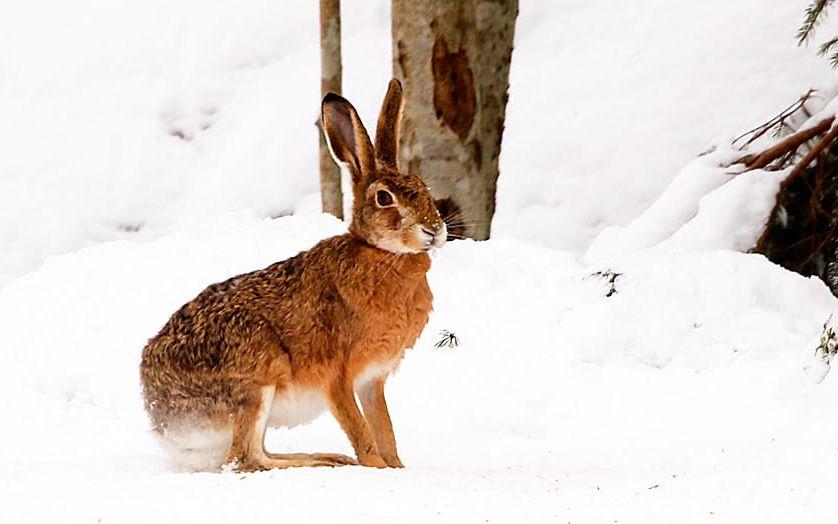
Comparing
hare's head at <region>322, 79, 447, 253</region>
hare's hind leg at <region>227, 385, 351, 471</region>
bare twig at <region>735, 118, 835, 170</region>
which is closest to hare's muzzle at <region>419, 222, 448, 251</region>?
hare's head at <region>322, 79, 447, 253</region>

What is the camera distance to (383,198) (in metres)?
3.75

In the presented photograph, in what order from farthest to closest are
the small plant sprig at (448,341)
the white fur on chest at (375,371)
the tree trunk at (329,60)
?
1. the tree trunk at (329,60)
2. the small plant sprig at (448,341)
3. the white fur on chest at (375,371)

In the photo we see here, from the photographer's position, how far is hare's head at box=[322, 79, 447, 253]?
3693 millimetres

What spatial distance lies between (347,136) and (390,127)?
18cm

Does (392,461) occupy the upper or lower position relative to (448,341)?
lower

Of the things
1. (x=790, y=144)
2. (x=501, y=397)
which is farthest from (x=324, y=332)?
(x=790, y=144)

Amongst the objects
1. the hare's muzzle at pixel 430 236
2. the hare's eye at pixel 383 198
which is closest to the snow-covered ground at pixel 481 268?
the hare's muzzle at pixel 430 236

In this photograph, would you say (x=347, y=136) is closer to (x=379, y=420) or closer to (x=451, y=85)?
(x=379, y=420)

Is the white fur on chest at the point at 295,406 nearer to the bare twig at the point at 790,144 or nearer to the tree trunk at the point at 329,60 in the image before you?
the bare twig at the point at 790,144

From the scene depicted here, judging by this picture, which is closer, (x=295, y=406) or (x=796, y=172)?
(x=295, y=406)

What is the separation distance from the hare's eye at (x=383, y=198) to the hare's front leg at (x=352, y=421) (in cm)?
65

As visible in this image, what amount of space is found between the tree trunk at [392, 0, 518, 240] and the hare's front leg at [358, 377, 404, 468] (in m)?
2.56

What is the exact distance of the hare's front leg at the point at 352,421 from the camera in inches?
150

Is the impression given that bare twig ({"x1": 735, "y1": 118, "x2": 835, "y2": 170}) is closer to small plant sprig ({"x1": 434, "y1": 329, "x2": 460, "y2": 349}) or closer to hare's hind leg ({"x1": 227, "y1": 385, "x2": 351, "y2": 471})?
small plant sprig ({"x1": 434, "y1": 329, "x2": 460, "y2": 349})
